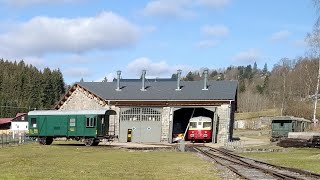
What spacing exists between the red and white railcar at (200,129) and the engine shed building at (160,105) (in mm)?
615

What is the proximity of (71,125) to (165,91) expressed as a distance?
661 inches

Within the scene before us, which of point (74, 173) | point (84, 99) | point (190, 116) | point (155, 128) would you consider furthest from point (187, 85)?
point (74, 173)

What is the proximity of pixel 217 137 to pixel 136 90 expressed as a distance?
44.0 ft

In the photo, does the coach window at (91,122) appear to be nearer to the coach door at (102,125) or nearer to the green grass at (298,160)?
the coach door at (102,125)

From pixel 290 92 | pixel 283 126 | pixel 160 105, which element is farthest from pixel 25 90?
pixel 283 126

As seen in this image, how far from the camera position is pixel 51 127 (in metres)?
44.2

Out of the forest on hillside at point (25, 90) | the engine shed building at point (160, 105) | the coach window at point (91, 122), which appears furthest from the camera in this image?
the forest on hillside at point (25, 90)

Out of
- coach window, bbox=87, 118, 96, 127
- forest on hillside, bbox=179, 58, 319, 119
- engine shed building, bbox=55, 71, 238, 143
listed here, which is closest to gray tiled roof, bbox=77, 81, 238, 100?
engine shed building, bbox=55, 71, 238, 143

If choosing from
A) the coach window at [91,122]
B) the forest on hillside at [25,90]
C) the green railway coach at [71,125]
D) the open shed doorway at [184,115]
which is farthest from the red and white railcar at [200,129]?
the forest on hillside at [25,90]

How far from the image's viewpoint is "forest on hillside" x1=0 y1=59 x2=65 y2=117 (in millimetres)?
130438

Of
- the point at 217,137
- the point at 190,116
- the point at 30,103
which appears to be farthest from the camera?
the point at 30,103

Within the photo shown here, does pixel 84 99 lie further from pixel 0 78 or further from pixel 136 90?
pixel 0 78

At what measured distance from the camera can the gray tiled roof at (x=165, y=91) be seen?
177 feet

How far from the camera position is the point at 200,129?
52188 mm
